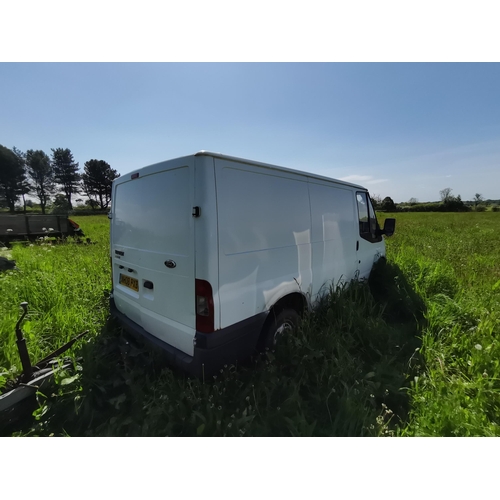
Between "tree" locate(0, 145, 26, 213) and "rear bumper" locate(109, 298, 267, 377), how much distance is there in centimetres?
4166

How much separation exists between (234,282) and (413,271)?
4.19 metres

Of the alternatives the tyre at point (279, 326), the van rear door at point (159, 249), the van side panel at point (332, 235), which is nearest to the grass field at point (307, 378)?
the tyre at point (279, 326)

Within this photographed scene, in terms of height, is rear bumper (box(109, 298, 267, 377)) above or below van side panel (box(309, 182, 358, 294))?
below

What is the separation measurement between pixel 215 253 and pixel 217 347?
814 millimetres

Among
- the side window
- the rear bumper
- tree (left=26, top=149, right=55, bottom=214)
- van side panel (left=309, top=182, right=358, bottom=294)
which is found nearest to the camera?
the rear bumper

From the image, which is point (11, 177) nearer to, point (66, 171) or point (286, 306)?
point (66, 171)

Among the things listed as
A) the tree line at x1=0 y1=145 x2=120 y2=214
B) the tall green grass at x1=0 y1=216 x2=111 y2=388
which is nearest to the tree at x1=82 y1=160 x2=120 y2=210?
the tree line at x1=0 y1=145 x2=120 y2=214

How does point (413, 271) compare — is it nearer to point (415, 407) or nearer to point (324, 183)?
point (324, 183)

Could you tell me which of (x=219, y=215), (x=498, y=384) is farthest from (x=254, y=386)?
(x=498, y=384)

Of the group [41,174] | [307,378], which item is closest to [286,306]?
[307,378]

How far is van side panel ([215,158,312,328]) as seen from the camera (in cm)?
199

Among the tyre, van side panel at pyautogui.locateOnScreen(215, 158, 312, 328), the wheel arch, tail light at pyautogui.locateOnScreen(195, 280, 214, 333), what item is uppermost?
van side panel at pyautogui.locateOnScreen(215, 158, 312, 328)

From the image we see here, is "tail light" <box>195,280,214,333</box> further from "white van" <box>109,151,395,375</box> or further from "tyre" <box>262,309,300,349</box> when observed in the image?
"tyre" <box>262,309,300,349</box>

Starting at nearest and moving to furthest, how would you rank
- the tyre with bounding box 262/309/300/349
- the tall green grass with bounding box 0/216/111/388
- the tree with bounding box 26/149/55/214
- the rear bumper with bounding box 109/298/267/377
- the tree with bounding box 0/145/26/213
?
the rear bumper with bounding box 109/298/267/377
the tyre with bounding box 262/309/300/349
the tall green grass with bounding box 0/216/111/388
the tree with bounding box 0/145/26/213
the tree with bounding box 26/149/55/214
